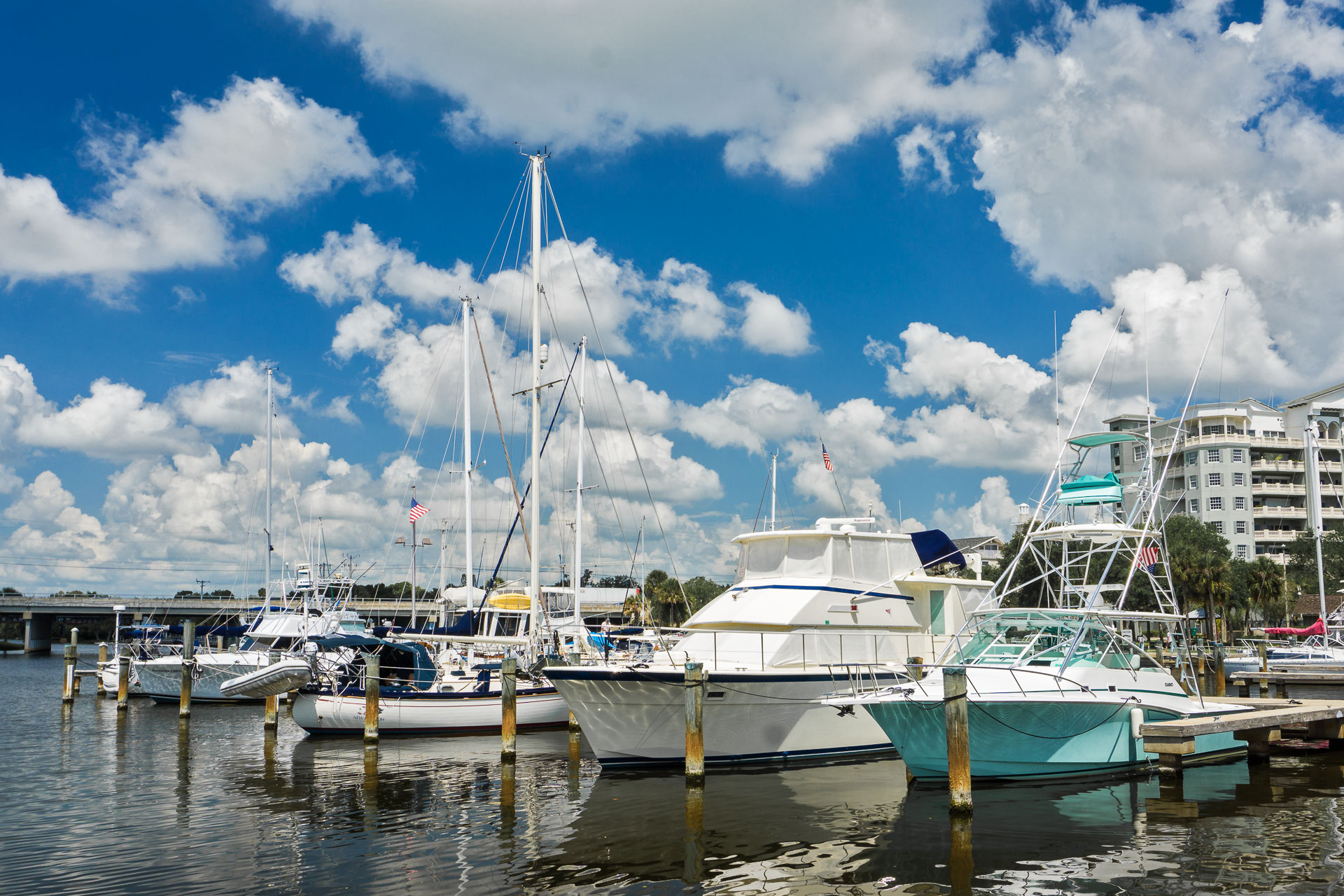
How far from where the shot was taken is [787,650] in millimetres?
21594

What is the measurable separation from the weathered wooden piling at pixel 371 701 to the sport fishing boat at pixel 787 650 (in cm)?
648

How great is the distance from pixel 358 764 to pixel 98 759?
6960mm

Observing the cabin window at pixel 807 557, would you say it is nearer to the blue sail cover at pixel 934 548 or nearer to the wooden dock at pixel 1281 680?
the blue sail cover at pixel 934 548

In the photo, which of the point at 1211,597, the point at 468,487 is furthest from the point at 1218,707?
the point at 1211,597

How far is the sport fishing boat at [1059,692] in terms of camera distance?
17266mm

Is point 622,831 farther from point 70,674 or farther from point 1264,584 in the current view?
point 1264,584

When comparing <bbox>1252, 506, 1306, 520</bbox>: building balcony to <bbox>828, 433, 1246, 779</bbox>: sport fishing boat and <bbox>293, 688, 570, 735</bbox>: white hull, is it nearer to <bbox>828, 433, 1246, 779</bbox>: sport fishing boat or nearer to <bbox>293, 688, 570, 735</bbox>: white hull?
<bbox>828, 433, 1246, 779</bbox>: sport fishing boat

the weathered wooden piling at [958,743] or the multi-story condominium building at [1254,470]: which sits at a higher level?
the multi-story condominium building at [1254,470]

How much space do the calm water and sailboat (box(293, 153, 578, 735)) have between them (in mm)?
Result: 3673

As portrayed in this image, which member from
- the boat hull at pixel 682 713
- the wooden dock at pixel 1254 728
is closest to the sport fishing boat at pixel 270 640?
the boat hull at pixel 682 713

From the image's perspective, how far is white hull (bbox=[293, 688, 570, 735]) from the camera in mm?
26359

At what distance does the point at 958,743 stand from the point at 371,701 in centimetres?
1582

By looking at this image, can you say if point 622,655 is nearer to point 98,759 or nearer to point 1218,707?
point 98,759

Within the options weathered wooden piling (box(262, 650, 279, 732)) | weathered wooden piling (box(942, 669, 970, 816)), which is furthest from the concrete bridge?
weathered wooden piling (box(942, 669, 970, 816))
